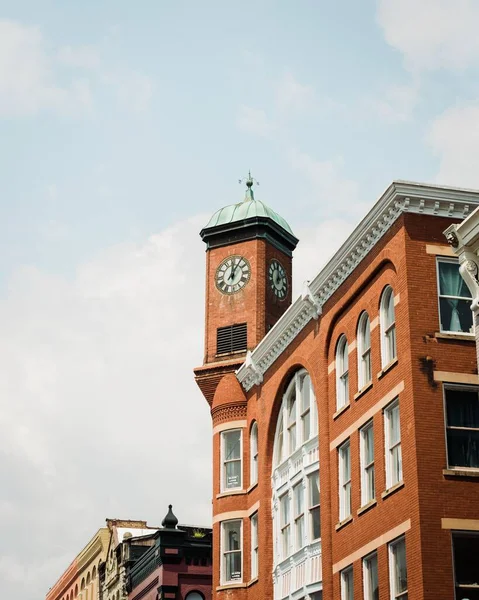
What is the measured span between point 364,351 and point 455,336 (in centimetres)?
437

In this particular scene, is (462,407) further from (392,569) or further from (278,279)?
(278,279)

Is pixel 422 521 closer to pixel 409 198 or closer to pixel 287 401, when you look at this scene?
pixel 409 198

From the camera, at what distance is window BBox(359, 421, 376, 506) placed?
121ft

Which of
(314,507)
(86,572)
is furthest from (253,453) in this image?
(86,572)

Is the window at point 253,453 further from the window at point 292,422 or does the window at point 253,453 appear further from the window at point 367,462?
the window at point 367,462

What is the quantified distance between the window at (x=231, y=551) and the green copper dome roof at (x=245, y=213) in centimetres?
1356

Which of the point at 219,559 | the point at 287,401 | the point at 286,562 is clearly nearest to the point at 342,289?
the point at 287,401

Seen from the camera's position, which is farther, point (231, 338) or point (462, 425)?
point (231, 338)

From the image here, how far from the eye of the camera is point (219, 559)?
4981 cm

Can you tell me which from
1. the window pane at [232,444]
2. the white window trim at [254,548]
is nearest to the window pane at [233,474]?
the window pane at [232,444]

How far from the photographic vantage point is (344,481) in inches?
1553

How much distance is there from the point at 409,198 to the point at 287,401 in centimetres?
A: 1326

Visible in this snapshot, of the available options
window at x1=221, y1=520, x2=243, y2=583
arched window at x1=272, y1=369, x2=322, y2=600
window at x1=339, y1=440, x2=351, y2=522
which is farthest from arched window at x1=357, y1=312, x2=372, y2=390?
window at x1=221, y1=520, x2=243, y2=583

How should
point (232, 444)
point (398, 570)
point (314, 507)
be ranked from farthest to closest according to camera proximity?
point (232, 444), point (314, 507), point (398, 570)
